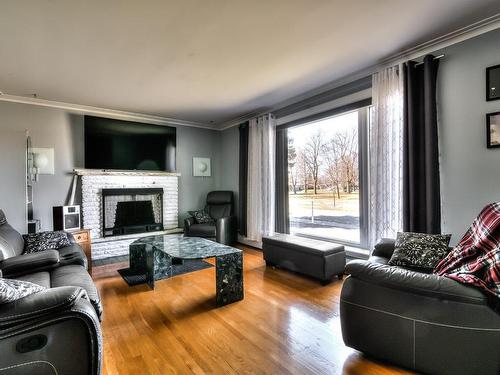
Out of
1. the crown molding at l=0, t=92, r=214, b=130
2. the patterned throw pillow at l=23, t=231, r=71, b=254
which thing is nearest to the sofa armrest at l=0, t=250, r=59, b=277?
the patterned throw pillow at l=23, t=231, r=71, b=254

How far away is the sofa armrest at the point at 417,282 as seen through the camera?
1396mm

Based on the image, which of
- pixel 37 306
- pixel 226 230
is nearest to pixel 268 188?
pixel 226 230

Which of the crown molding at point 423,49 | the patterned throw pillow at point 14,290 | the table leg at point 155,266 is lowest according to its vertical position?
the table leg at point 155,266

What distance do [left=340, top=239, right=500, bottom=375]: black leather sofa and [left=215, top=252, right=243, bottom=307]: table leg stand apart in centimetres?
115

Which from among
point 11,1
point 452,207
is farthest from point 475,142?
point 11,1

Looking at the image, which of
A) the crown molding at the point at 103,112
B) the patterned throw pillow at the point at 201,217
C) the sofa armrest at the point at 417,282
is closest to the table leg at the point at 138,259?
the patterned throw pillow at the point at 201,217

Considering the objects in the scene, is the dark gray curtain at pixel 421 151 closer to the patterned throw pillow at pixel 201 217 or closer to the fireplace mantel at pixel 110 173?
the patterned throw pillow at pixel 201 217

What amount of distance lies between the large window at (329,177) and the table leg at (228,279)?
69.4 inches

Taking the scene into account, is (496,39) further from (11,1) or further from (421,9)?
(11,1)

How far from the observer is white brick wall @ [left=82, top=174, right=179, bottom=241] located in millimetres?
4352

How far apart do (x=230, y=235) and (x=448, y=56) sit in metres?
4.03

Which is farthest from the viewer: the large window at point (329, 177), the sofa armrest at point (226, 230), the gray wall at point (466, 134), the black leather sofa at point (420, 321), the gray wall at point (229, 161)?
the gray wall at point (229, 161)

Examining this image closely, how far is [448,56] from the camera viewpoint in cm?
248

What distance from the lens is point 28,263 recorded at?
222 centimetres
